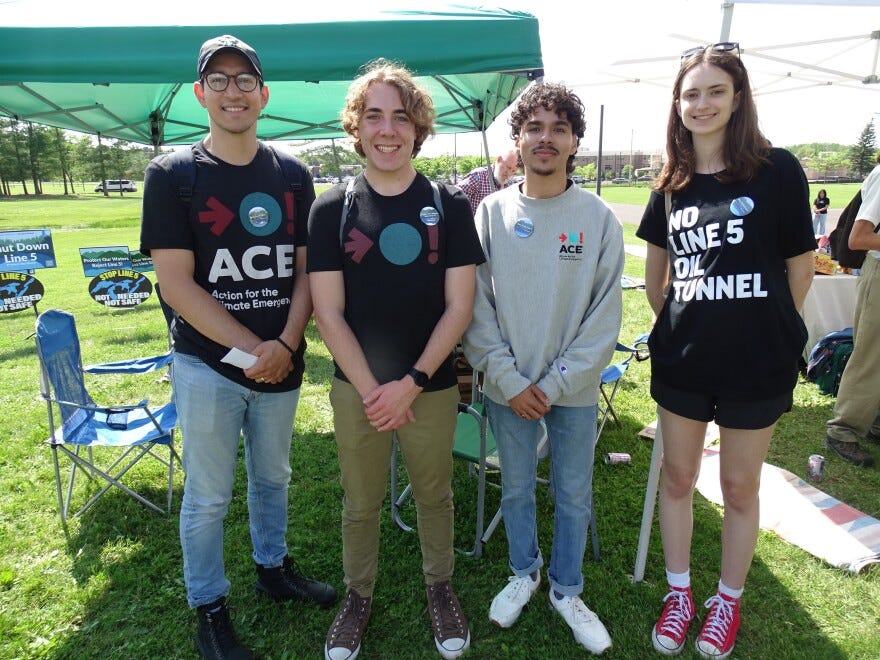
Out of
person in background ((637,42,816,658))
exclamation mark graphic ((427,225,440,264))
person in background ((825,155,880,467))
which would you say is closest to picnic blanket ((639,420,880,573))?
person in background ((825,155,880,467))

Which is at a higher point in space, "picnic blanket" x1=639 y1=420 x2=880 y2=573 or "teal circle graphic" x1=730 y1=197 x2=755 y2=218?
"teal circle graphic" x1=730 y1=197 x2=755 y2=218

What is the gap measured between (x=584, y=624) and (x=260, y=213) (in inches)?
80.8

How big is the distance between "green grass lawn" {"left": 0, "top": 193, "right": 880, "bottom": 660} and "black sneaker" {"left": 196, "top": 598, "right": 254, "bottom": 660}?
0.43 ft

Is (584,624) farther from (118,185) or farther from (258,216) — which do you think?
(118,185)

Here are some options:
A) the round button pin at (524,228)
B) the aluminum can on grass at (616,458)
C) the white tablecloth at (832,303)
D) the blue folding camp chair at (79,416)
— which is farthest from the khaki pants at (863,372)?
the blue folding camp chair at (79,416)

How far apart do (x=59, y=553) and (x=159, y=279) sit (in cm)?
196

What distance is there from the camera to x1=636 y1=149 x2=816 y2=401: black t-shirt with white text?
6.06 feet

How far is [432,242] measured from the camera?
1924 mm

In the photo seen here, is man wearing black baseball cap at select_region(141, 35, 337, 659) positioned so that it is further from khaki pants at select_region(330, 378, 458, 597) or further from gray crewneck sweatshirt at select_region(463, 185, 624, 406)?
gray crewneck sweatshirt at select_region(463, 185, 624, 406)

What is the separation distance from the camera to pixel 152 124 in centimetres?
636

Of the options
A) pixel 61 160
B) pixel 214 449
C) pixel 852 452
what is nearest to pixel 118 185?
pixel 61 160

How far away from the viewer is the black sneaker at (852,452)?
3.65m

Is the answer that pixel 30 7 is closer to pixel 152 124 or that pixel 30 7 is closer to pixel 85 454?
pixel 85 454

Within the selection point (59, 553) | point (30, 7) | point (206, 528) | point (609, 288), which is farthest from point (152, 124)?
point (609, 288)
